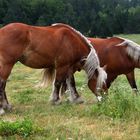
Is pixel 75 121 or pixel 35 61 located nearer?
pixel 75 121

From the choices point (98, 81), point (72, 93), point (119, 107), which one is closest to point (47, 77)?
point (72, 93)

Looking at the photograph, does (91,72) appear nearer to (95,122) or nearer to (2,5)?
(95,122)

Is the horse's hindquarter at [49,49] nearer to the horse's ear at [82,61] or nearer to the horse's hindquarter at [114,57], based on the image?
the horse's ear at [82,61]

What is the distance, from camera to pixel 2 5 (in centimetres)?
6900

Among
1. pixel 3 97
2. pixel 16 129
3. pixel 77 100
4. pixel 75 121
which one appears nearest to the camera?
pixel 16 129

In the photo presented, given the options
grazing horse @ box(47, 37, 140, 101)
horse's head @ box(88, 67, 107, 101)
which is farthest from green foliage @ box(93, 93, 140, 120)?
grazing horse @ box(47, 37, 140, 101)

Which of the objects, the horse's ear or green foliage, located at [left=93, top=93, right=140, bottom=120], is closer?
green foliage, located at [left=93, top=93, right=140, bottom=120]

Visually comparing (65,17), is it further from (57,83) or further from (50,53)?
(50,53)

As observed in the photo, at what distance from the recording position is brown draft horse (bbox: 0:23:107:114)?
870 cm

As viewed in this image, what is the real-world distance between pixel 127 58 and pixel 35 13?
6190 cm

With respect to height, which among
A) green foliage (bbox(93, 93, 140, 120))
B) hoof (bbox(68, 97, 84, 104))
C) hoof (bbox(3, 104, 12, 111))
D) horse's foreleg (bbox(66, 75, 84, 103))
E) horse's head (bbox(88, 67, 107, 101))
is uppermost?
green foliage (bbox(93, 93, 140, 120))

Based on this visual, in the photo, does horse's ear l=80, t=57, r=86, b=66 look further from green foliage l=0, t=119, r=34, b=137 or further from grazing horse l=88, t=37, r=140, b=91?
green foliage l=0, t=119, r=34, b=137

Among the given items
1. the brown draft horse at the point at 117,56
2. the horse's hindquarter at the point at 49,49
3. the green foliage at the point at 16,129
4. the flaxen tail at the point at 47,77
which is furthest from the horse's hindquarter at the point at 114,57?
the green foliage at the point at 16,129

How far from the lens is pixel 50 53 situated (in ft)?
31.1
